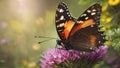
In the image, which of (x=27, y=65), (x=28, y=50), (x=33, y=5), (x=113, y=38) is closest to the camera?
(x=113, y=38)

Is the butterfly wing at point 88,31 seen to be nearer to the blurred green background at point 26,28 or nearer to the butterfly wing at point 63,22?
the butterfly wing at point 63,22

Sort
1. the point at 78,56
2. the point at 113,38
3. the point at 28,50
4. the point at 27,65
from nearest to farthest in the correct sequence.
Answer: the point at 78,56 < the point at 113,38 < the point at 27,65 < the point at 28,50

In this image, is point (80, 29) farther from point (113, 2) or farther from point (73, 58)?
point (113, 2)

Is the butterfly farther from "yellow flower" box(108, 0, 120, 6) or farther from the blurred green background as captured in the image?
the blurred green background

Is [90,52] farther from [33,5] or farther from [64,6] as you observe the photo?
[33,5]

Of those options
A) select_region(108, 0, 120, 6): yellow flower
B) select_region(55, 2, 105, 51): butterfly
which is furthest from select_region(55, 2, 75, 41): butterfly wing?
select_region(108, 0, 120, 6): yellow flower

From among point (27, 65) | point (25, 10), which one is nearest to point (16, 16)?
point (25, 10)
